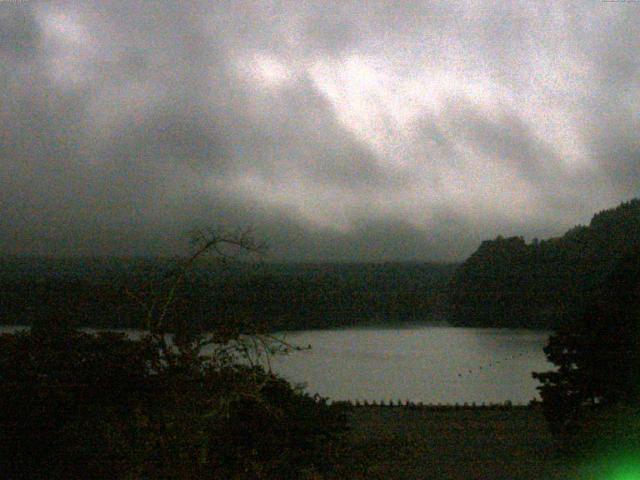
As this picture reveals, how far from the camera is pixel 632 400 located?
1358 centimetres

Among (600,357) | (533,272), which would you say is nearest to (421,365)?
(533,272)

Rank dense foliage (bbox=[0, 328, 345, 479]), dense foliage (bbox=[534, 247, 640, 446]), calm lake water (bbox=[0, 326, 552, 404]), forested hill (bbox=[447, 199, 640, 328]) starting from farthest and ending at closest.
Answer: forested hill (bbox=[447, 199, 640, 328]) < calm lake water (bbox=[0, 326, 552, 404]) < dense foliage (bbox=[534, 247, 640, 446]) < dense foliage (bbox=[0, 328, 345, 479])

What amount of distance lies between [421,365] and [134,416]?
36.6m

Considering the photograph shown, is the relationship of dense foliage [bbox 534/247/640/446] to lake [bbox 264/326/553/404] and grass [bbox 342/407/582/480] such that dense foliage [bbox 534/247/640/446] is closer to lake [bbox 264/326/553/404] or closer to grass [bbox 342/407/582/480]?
grass [bbox 342/407/582/480]

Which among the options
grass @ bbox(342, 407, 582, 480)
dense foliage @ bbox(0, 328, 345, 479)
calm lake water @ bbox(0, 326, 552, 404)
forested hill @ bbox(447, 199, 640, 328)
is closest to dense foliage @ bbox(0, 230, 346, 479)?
dense foliage @ bbox(0, 328, 345, 479)

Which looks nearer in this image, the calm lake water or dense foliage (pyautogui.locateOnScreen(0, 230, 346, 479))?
dense foliage (pyautogui.locateOnScreen(0, 230, 346, 479))

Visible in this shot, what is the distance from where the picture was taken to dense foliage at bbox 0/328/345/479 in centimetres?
608

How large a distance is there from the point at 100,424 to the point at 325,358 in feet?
115

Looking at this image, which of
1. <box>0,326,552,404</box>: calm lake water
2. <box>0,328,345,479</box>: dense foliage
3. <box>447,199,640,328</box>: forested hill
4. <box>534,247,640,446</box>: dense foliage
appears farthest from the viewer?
<box>447,199,640,328</box>: forested hill

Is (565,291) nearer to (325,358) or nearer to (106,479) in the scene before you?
(325,358)

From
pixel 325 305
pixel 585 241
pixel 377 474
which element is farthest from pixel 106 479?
pixel 585 241

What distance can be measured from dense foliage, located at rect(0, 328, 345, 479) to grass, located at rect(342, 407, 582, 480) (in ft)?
9.48

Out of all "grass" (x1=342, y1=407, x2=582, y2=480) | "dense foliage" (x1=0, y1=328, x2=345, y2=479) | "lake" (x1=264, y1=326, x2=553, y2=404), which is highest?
"dense foliage" (x1=0, y1=328, x2=345, y2=479)

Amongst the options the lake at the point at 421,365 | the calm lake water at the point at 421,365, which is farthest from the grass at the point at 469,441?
the calm lake water at the point at 421,365
